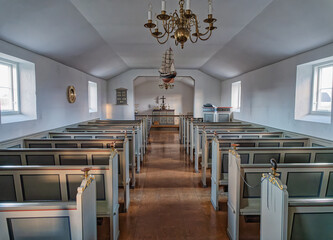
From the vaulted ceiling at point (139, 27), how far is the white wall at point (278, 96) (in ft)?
0.69

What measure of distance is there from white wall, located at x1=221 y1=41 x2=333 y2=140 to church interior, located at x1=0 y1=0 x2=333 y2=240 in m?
0.03

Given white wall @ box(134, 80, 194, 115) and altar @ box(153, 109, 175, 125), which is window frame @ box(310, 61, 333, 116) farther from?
white wall @ box(134, 80, 194, 115)

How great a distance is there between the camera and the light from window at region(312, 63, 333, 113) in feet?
14.3

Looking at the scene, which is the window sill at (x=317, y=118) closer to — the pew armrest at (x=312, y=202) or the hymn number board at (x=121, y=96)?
the pew armrest at (x=312, y=202)

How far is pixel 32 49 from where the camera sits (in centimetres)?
446

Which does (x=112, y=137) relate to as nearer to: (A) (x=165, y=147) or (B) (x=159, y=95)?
(A) (x=165, y=147)

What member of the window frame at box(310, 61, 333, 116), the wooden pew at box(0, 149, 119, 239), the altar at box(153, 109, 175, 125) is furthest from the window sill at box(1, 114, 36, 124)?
the altar at box(153, 109, 175, 125)

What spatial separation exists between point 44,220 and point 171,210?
2176 millimetres

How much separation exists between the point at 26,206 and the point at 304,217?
1.78 meters

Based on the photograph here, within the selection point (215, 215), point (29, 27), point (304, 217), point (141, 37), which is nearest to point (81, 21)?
point (29, 27)

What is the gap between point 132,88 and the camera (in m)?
10.7

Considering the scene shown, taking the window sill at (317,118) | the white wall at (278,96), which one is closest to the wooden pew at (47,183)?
the white wall at (278,96)

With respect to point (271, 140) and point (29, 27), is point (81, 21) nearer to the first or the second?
point (29, 27)

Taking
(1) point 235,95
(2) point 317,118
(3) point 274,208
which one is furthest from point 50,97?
(1) point 235,95
